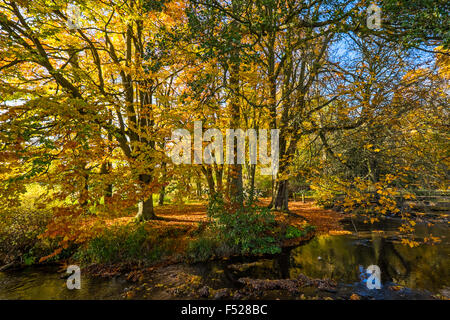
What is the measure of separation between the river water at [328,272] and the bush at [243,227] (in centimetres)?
57

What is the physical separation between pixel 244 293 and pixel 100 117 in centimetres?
711

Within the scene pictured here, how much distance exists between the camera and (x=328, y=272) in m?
6.97


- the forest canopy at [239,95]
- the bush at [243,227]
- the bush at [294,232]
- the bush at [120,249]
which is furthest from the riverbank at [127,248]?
the forest canopy at [239,95]

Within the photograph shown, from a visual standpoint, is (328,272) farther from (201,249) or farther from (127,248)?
(127,248)

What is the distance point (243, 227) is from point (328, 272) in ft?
11.0

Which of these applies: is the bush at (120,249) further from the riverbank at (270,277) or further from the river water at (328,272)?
the river water at (328,272)

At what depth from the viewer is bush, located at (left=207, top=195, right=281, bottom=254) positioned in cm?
843

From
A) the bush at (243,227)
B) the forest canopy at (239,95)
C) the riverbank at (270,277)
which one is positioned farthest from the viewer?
the bush at (243,227)

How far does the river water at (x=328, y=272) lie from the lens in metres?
5.93

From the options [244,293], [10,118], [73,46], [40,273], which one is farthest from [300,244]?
[73,46]

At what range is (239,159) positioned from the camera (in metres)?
10.8

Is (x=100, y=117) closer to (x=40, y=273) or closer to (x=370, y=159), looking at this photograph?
(x=40, y=273)

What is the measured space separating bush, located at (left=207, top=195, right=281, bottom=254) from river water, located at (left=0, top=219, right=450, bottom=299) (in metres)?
0.57

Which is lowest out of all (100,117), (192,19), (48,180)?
(48,180)
